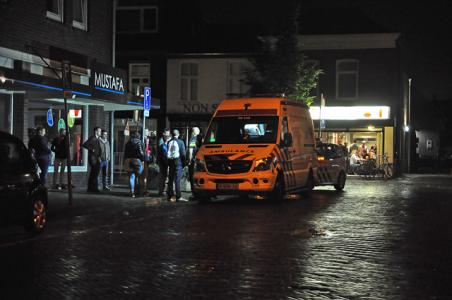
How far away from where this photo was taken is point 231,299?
632 cm

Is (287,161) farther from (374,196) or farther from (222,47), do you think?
(222,47)

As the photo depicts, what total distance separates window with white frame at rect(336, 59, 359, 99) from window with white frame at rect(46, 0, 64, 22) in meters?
24.1

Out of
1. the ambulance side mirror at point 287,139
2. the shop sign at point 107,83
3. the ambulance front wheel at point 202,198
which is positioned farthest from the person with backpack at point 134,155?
the ambulance side mirror at point 287,139

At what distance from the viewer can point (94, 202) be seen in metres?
16.1

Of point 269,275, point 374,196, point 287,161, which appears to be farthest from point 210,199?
point 269,275

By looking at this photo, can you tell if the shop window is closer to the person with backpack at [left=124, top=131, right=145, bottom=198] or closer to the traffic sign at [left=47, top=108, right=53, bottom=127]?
the traffic sign at [left=47, top=108, right=53, bottom=127]

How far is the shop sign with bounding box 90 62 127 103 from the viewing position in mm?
19844

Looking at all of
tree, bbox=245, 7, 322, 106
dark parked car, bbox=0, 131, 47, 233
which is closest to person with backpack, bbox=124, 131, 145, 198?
dark parked car, bbox=0, 131, 47, 233

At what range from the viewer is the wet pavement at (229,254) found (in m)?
6.82

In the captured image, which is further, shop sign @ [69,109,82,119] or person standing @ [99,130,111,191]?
shop sign @ [69,109,82,119]

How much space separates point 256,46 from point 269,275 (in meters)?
34.9

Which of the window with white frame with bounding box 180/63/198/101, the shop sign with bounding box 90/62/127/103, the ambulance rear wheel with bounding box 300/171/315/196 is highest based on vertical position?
the window with white frame with bounding box 180/63/198/101

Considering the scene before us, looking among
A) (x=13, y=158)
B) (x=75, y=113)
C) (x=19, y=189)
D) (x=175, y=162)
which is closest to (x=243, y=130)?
(x=175, y=162)

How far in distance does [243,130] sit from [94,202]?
4.28 m
